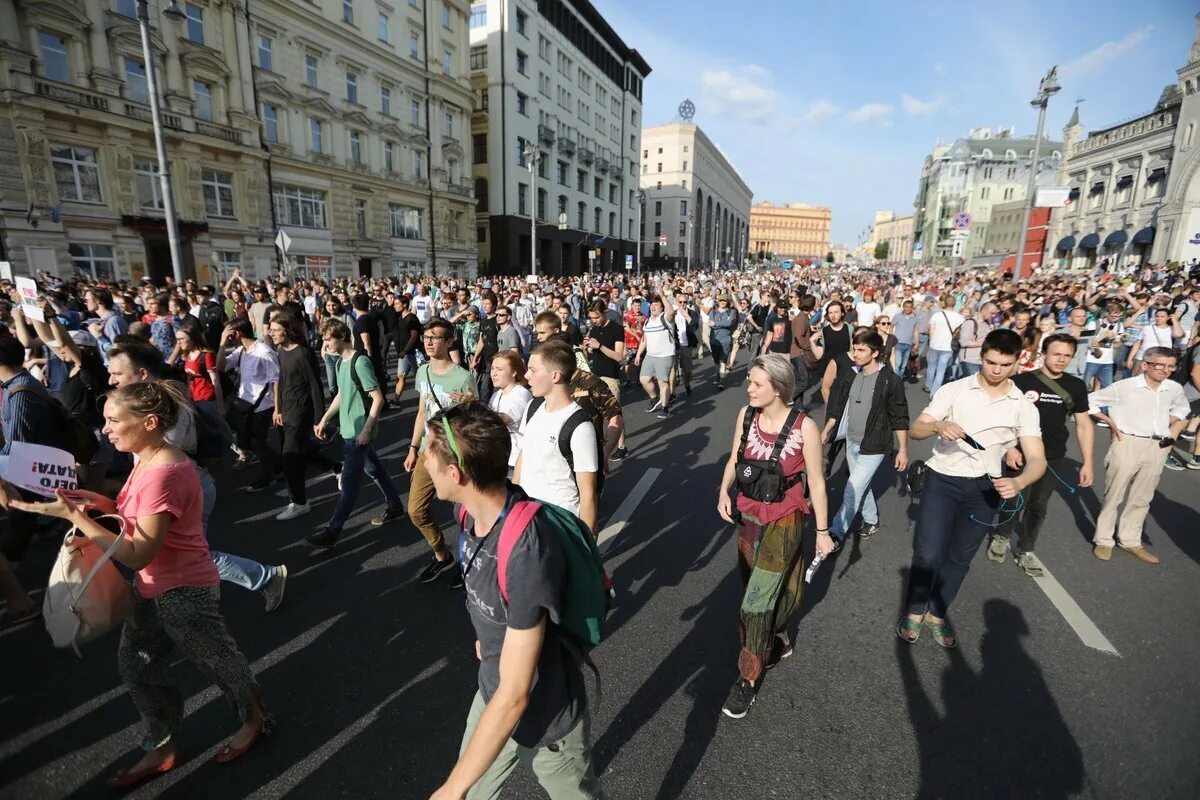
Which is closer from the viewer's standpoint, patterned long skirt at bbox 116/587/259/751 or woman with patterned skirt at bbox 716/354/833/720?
patterned long skirt at bbox 116/587/259/751

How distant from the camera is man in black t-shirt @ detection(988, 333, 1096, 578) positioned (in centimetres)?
421

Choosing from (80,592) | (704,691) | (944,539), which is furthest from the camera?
(944,539)

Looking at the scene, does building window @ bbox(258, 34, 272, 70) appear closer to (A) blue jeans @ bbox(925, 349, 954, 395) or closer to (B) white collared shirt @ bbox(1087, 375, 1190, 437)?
(A) blue jeans @ bbox(925, 349, 954, 395)

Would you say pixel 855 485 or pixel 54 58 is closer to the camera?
pixel 855 485

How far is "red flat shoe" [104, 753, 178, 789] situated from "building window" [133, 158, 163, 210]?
27.1m

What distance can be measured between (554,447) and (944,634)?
2.70 meters

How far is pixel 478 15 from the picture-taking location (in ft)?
142

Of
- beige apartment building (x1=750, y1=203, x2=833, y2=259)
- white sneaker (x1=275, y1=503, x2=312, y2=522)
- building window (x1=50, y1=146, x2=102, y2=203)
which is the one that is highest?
beige apartment building (x1=750, y1=203, x2=833, y2=259)

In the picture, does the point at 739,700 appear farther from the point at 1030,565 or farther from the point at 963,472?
the point at 1030,565

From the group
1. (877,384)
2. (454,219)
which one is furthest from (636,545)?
(454,219)

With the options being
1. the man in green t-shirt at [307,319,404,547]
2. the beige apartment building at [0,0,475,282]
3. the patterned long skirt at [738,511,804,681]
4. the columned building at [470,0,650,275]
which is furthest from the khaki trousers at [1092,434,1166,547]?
A: the columned building at [470,0,650,275]

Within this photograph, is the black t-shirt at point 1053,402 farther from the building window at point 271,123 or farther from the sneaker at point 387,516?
the building window at point 271,123

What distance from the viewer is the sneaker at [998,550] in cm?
472

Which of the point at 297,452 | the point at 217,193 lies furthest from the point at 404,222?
the point at 297,452
